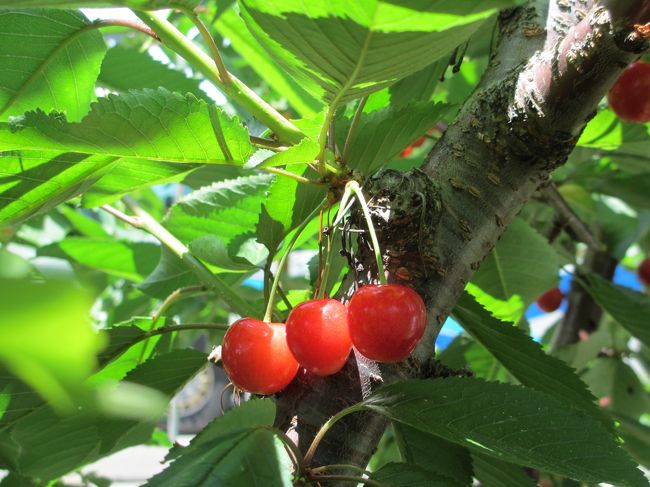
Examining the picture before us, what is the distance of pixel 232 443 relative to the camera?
1.86 feet

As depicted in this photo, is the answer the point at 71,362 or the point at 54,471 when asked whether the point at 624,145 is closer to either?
the point at 54,471

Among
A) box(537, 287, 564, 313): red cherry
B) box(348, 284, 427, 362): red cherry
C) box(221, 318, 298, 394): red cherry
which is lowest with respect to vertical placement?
box(221, 318, 298, 394): red cherry

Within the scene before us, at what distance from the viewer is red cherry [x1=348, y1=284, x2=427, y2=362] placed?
59cm

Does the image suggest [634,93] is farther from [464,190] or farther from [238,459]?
[238,459]

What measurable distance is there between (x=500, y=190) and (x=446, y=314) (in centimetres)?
13

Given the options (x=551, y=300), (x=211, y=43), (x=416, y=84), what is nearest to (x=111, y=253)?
(x=416, y=84)

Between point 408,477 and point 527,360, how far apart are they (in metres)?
0.27

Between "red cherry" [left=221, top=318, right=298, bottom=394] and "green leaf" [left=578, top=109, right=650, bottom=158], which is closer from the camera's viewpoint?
"red cherry" [left=221, top=318, right=298, bottom=394]

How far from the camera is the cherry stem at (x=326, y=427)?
2.02ft

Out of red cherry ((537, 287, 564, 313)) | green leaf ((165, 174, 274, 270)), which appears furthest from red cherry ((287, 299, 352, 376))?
red cherry ((537, 287, 564, 313))

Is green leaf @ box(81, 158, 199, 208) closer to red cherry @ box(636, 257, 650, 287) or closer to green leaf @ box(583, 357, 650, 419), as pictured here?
green leaf @ box(583, 357, 650, 419)

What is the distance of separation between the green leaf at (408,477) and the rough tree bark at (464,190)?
5 centimetres

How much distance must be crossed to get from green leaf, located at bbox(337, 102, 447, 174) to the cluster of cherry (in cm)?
23

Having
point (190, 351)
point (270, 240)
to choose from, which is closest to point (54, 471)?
point (190, 351)
